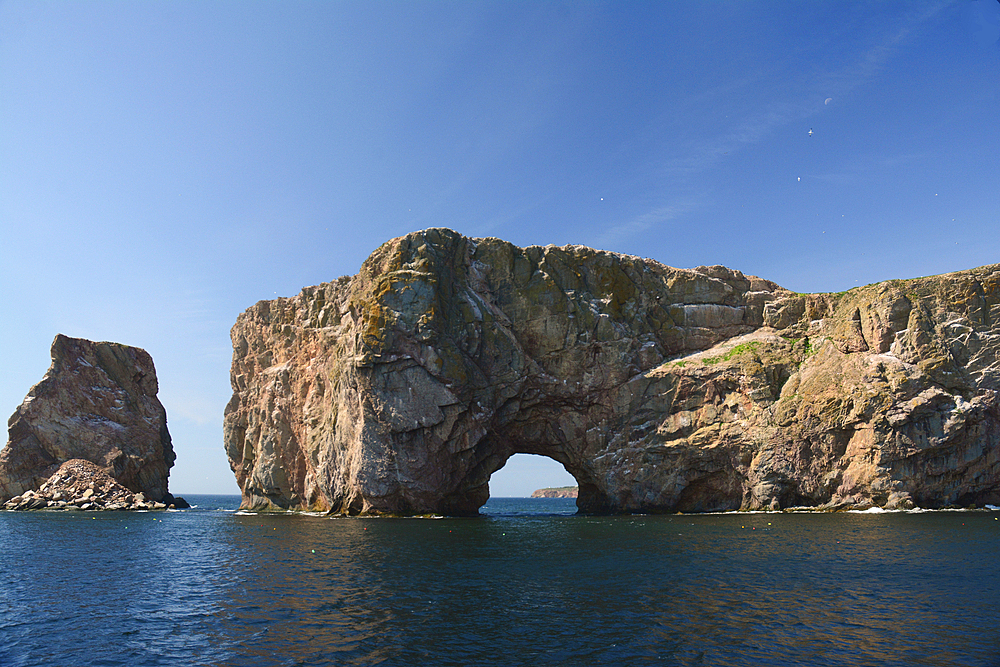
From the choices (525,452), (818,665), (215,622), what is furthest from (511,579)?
(525,452)

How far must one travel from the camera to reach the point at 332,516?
224ft

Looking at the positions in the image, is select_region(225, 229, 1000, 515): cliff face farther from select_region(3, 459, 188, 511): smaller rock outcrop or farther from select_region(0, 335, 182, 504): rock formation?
select_region(0, 335, 182, 504): rock formation

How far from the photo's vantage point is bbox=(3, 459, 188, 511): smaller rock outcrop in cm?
9494

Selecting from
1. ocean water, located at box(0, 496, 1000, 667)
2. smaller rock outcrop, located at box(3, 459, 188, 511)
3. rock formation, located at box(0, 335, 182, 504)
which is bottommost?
ocean water, located at box(0, 496, 1000, 667)

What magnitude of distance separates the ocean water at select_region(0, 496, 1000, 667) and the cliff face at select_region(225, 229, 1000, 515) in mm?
18190

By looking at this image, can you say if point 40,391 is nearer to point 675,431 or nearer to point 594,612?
point 675,431

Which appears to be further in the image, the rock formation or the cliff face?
the rock formation

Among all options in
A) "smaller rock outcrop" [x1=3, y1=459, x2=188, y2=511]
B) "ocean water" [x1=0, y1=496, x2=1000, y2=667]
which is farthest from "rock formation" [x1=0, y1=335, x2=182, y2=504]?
"ocean water" [x1=0, y1=496, x2=1000, y2=667]

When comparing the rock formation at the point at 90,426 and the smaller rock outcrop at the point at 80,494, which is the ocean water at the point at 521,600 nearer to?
the smaller rock outcrop at the point at 80,494

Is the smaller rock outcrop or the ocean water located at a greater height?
the smaller rock outcrop

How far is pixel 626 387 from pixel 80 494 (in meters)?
91.7

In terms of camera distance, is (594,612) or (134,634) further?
(594,612)

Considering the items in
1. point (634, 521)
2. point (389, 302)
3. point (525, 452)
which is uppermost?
point (389, 302)

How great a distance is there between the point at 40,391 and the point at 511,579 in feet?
354
